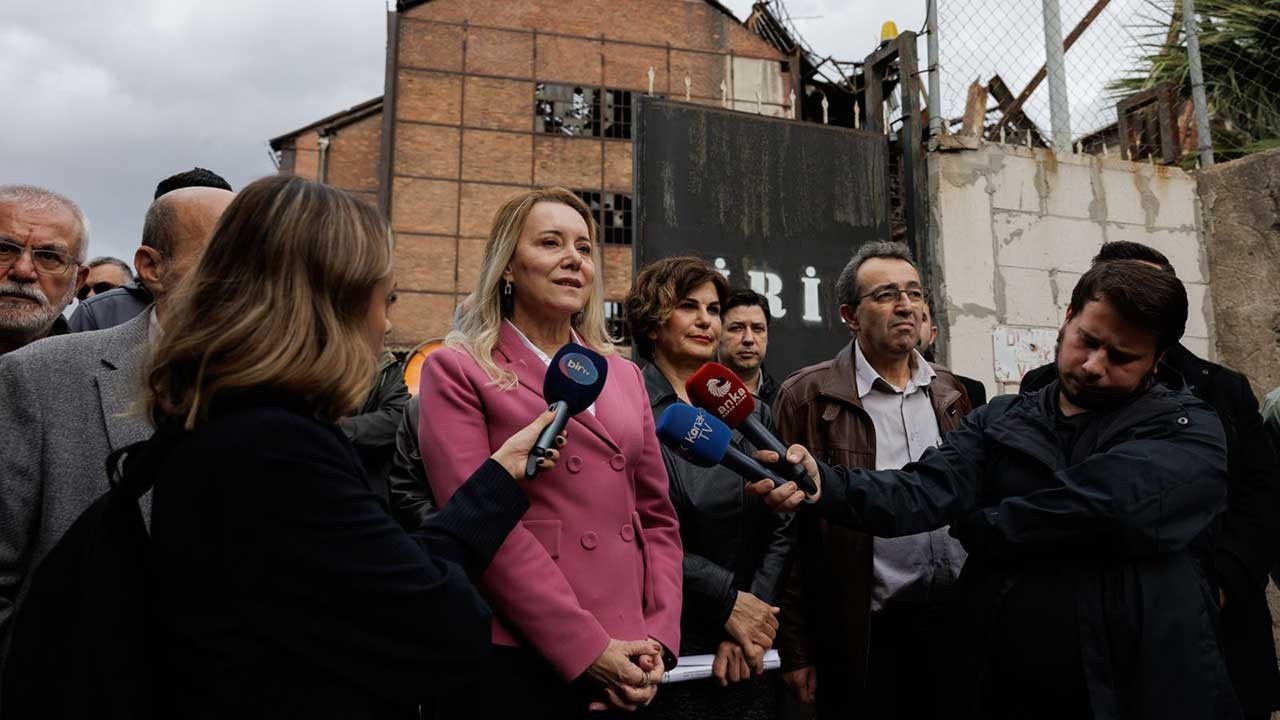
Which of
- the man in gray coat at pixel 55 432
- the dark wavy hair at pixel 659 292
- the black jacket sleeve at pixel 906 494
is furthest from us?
the dark wavy hair at pixel 659 292

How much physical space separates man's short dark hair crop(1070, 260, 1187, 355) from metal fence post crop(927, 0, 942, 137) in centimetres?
361

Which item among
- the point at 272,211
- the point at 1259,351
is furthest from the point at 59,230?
the point at 1259,351

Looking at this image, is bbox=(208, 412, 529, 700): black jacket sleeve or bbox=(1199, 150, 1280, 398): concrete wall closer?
bbox=(208, 412, 529, 700): black jacket sleeve

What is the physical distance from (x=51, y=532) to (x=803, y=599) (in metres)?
2.26

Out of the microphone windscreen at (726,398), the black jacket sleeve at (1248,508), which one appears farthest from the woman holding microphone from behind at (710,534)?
the black jacket sleeve at (1248,508)

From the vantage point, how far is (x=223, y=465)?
4.41 ft

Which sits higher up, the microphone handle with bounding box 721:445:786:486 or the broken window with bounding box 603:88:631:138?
the broken window with bounding box 603:88:631:138

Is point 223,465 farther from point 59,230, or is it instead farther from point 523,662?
point 59,230

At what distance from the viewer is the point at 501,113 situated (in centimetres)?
2539

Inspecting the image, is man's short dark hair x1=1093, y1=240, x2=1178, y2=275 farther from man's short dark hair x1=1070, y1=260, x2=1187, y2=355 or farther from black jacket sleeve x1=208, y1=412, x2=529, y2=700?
black jacket sleeve x1=208, y1=412, x2=529, y2=700

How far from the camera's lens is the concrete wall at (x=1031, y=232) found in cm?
578

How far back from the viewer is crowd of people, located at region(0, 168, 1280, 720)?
1364 millimetres

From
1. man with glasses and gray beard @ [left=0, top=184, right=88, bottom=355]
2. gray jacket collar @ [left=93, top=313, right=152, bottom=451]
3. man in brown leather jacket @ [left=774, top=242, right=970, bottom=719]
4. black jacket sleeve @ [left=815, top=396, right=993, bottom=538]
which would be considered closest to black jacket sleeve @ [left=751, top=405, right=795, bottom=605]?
man in brown leather jacket @ [left=774, top=242, right=970, bottom=719]

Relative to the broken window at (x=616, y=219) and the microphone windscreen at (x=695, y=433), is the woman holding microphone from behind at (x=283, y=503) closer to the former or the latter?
the microphone windscreen at (x=695, y=433)
